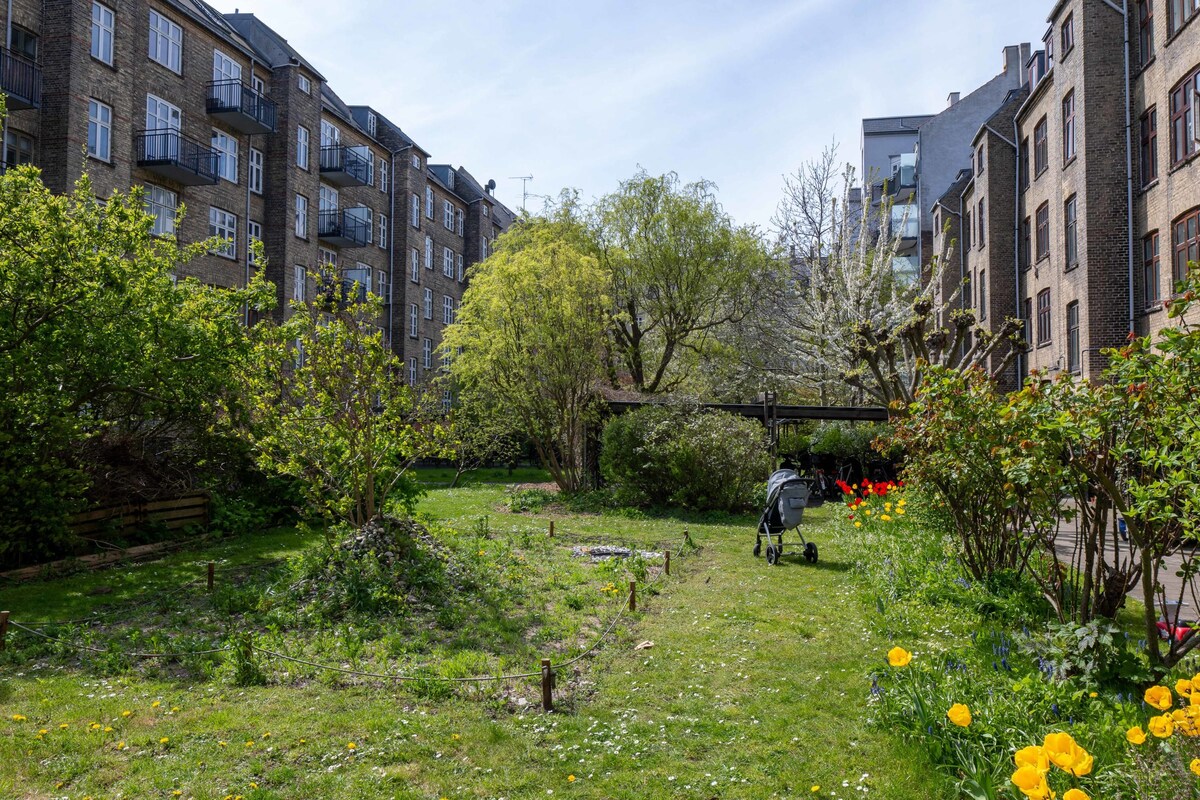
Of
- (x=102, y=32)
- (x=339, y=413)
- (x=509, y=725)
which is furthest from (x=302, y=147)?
(x=509, y=725)

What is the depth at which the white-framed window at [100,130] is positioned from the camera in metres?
22.5

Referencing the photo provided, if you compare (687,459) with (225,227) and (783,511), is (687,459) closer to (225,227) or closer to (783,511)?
(783,511)

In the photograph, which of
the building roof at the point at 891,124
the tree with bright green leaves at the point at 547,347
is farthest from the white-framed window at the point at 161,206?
the building roof at the point at 891,124

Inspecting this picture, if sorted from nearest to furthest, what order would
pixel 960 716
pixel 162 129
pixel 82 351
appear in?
pixel 960 716 < pixel 82 351 < pixel 162 129

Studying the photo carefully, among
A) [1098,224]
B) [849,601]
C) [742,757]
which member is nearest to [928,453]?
[849,601]

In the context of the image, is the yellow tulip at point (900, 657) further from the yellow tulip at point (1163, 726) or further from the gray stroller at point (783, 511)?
the gray stroller at point (783, 511)

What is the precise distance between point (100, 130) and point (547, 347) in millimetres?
13303

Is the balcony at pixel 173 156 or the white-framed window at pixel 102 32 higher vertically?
the white-framed window at pixel 102 32

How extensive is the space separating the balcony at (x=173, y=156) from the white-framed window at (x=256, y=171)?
3779mm

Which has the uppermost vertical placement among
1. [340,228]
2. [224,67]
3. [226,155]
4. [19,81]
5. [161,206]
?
[224,67]

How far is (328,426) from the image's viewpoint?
370 inches

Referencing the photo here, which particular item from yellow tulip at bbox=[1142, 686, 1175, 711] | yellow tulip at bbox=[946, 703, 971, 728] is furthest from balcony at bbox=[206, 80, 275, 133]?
yellow tulip at bbox=[1142, 686, 1175, 711]

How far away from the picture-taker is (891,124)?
5056 cm

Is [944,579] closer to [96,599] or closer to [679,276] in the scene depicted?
[96,599]
